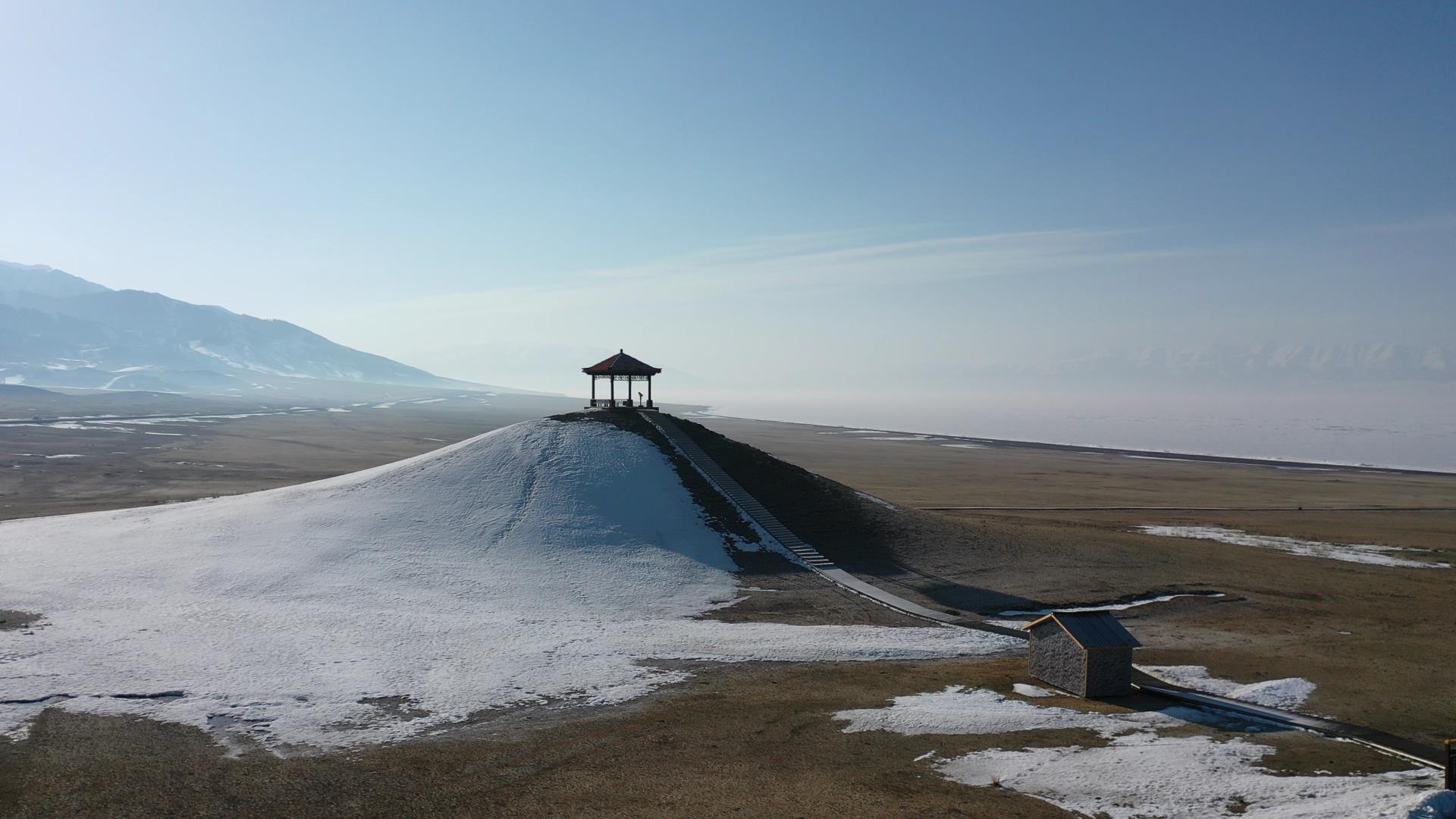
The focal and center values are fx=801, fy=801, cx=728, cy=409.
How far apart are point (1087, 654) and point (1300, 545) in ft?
109

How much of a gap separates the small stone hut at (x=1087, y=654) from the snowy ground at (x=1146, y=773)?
1428 millimetres

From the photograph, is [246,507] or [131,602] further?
[246,507]

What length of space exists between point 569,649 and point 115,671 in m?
12.2

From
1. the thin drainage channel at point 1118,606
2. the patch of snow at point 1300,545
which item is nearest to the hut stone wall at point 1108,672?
the thin drainage channel at point 1118,606

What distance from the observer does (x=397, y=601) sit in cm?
2933

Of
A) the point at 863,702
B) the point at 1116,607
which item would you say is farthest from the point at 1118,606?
the point at 863,702

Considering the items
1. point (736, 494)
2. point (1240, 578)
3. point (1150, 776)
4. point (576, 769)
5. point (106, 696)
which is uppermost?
point (736, 494)

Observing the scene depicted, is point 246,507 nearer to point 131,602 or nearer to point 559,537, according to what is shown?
point 131,602

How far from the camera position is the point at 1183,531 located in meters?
49.7

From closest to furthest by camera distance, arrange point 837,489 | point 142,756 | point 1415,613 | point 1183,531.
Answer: point 142,756
point 1415,613
point 837,489
point 1183,531

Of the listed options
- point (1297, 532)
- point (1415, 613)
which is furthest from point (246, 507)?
point (1297, 532)

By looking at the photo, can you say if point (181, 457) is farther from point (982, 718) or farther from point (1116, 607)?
point (982, 718)

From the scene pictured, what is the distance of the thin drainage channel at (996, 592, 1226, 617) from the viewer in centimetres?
3111

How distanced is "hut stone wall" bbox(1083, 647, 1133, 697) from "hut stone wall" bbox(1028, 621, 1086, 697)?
186 mm
